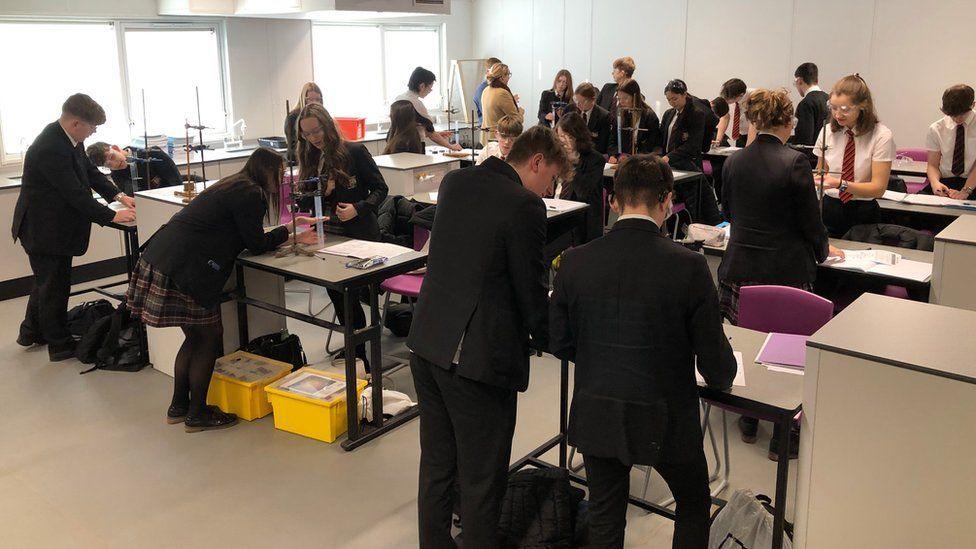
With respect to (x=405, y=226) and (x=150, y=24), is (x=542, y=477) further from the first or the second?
(x=150, y=24)

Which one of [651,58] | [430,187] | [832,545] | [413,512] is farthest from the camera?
[651,58]

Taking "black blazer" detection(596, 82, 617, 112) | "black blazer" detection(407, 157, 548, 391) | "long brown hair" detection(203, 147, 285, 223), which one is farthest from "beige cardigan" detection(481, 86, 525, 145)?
"black blazer" detection(407, 157, 548, 391)

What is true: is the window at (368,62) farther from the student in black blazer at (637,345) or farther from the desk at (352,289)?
the student in black blazer at (637,345)

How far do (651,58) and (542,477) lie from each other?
7372 millimetres

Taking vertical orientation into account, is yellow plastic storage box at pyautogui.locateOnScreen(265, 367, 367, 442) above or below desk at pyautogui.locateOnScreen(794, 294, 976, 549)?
below

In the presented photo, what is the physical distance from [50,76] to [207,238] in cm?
390

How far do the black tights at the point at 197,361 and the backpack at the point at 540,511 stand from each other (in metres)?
1.64

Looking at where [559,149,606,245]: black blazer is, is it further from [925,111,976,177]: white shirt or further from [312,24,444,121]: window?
[312,24,444,121]: window

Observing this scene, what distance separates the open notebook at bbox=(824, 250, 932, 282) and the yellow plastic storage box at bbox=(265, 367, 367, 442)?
2248 mm

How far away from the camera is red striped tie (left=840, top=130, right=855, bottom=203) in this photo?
418 cm

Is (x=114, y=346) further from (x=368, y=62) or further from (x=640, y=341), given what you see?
(x=368, y=62)

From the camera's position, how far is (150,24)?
23.2 feet

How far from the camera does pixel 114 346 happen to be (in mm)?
4570

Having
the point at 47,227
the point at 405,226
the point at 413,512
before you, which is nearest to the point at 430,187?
the point at 405,226
